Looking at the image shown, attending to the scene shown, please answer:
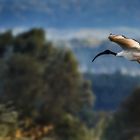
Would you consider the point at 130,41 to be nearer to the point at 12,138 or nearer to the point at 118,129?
the point at 12,138

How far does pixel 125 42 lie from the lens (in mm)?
3025

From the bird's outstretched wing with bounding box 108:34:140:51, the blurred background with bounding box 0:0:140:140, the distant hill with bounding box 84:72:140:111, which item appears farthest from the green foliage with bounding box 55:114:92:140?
the distant hill with bounding box 84:72:140:111

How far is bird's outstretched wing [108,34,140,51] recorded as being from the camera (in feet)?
9.79

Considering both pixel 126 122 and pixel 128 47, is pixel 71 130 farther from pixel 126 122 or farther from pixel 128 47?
pixel 128 47

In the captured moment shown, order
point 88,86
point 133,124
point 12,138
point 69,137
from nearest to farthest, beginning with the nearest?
1. point 12,138
2. point 69,137
3. point 133,124
4. point 88,86

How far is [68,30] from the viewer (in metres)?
194

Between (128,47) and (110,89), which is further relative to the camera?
(110,89)

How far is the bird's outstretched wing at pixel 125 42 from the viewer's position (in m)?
2.98

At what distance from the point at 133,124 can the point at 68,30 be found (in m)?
159

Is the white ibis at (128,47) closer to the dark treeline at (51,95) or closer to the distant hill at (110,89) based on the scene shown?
the dark treeline at (51,95)

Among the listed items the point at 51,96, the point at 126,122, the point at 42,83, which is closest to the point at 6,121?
the point at 126,122

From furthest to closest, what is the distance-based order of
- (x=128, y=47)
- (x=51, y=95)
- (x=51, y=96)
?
(x=51, y=95) < (x=51, y=96) < (x=128, y=47)

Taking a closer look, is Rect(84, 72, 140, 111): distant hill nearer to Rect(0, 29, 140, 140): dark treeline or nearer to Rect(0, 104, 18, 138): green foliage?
Rect(0, 29, 140, 140): dark treeline

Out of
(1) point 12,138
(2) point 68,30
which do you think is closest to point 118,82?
(1) point 12,138
